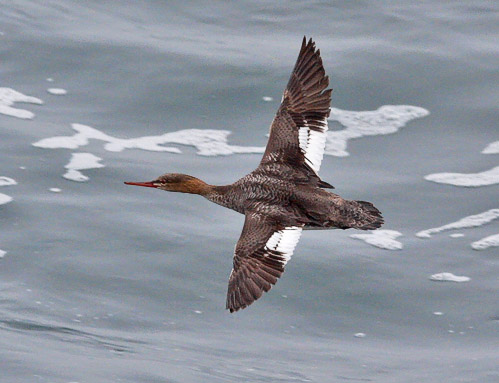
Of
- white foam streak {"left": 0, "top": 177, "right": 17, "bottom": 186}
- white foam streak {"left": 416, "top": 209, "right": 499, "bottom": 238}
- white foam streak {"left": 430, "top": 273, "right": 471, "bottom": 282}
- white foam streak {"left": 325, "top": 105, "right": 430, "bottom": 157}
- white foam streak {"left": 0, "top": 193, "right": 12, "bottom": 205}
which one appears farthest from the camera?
white foam streak {"left": 325, "top": 105, "right": 430, "bottom": 157}

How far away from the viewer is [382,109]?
10.2 m

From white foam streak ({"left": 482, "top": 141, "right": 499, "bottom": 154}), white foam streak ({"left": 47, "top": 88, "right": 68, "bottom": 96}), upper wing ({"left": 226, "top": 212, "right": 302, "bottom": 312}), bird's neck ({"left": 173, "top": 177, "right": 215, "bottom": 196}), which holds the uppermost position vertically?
white foam streak ({"left": 482, "top": 141, "right": 499, "bottom": 154})

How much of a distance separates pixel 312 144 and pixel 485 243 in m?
2.02

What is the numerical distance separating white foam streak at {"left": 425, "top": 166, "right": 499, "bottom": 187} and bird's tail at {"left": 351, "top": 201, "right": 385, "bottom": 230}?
2.36 metres

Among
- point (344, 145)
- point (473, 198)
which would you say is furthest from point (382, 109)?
point (473, 198)

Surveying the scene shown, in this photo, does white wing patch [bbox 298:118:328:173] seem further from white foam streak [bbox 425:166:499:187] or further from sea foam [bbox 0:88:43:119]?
sea foam [bbox 0:88:43:119]

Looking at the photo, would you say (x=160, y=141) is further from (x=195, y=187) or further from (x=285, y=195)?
(x=285, y=195)

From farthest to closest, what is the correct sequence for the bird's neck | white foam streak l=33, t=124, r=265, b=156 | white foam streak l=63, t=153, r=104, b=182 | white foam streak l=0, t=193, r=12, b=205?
white foam streak l=33, t=124, r=265, b=156, white foam streak l=63, t=153, r=104, b=182, white foam streak l=0, t=193, r=12, b=205, the bird's neck

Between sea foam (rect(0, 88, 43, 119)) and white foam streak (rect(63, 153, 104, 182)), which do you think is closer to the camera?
white foam streak (rect(63, 153, 104, 182))

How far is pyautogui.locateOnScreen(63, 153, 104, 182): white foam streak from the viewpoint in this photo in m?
9.27

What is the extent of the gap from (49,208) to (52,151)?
31.9 inches

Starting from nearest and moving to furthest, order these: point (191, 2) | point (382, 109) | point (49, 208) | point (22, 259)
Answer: point (22, 259), point (49, 208), point (382, 109), point (191, 2)

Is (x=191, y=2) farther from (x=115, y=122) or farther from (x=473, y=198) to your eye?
(x=473, y=198)

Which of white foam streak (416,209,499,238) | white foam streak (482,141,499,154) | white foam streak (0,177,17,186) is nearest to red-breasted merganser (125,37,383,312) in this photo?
white foam streak (416,209,499,238)
